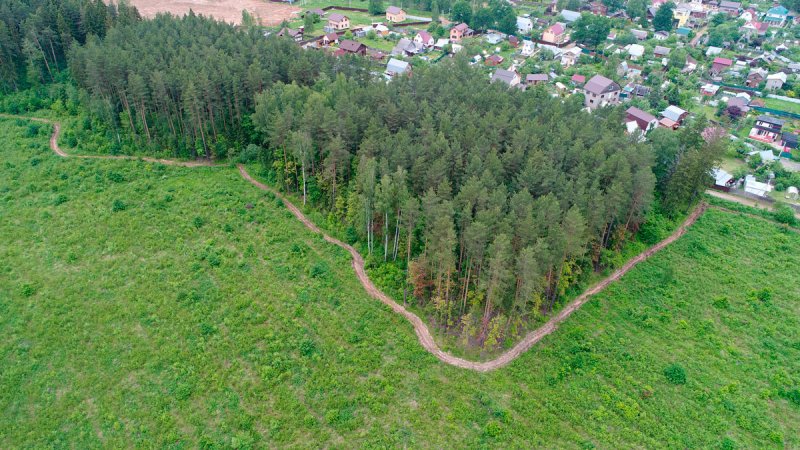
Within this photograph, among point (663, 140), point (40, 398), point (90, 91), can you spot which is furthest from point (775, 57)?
point (40, 398)

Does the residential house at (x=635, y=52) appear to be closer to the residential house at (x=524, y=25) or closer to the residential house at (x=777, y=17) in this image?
the residential house at (x=524, y=25)

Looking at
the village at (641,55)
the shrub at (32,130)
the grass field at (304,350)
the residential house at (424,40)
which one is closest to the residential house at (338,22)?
the village at (641,55)

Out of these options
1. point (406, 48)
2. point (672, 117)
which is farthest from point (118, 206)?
point (672, 117)

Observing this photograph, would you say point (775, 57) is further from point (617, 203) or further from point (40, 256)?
point (40, 256)

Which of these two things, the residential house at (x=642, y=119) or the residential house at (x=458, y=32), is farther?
the residential house at (x=458, y=32)

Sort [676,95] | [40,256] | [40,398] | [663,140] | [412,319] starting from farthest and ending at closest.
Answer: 1. [676,95]
2. [663,140]
3. [40,256]
4. [412,319]
5. [40,398]

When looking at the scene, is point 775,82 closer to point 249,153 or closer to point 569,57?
point 569,57
